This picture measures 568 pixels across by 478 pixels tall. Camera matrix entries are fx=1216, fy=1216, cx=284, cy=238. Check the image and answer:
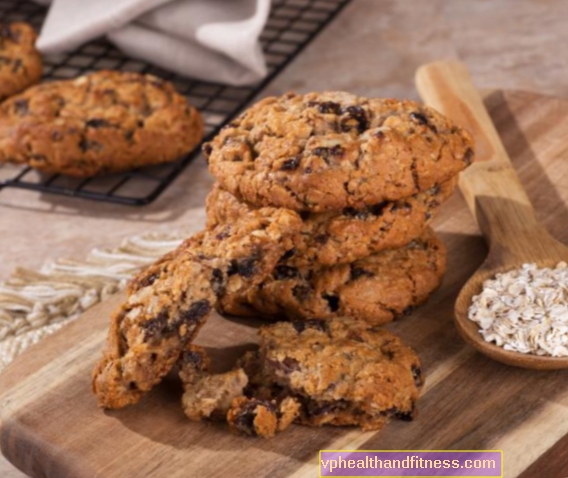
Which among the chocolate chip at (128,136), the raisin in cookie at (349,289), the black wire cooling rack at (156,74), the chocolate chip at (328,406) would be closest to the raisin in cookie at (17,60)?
the black wire cooling rack at (156,74)

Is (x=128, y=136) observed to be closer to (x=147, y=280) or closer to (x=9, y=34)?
(x=9, y=34)

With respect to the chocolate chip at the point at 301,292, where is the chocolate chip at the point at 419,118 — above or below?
above

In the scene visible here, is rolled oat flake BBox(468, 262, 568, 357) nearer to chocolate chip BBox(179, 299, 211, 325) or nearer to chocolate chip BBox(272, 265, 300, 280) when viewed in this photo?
chocolate chip BBox(272, 265, 300, 280)

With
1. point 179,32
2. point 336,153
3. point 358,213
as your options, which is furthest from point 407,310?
point 179,32

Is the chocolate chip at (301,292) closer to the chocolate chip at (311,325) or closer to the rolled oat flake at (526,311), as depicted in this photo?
the chocolate chip at (311,325)

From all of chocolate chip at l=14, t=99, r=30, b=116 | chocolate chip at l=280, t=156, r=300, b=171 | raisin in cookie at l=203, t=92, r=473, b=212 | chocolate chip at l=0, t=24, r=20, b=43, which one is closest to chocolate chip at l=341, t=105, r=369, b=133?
raisin in cookie at l=203, t=92, r=473, b=212

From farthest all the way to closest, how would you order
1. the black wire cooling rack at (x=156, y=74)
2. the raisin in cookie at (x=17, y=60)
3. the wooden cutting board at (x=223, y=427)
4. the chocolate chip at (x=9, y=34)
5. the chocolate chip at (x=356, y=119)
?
the chocolate chip at (x=9, y=34) < the raisin in cookie at (x=17, y=60) < the black wire cooling rack at (x=156, y=74) < the chocolate chip at (x=356, y=119) < the wooden cutting board at (x=223, y=427)

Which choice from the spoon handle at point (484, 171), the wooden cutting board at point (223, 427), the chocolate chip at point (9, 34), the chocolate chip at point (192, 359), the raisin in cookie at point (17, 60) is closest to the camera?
the wooden cutting board at point (223, 427)
